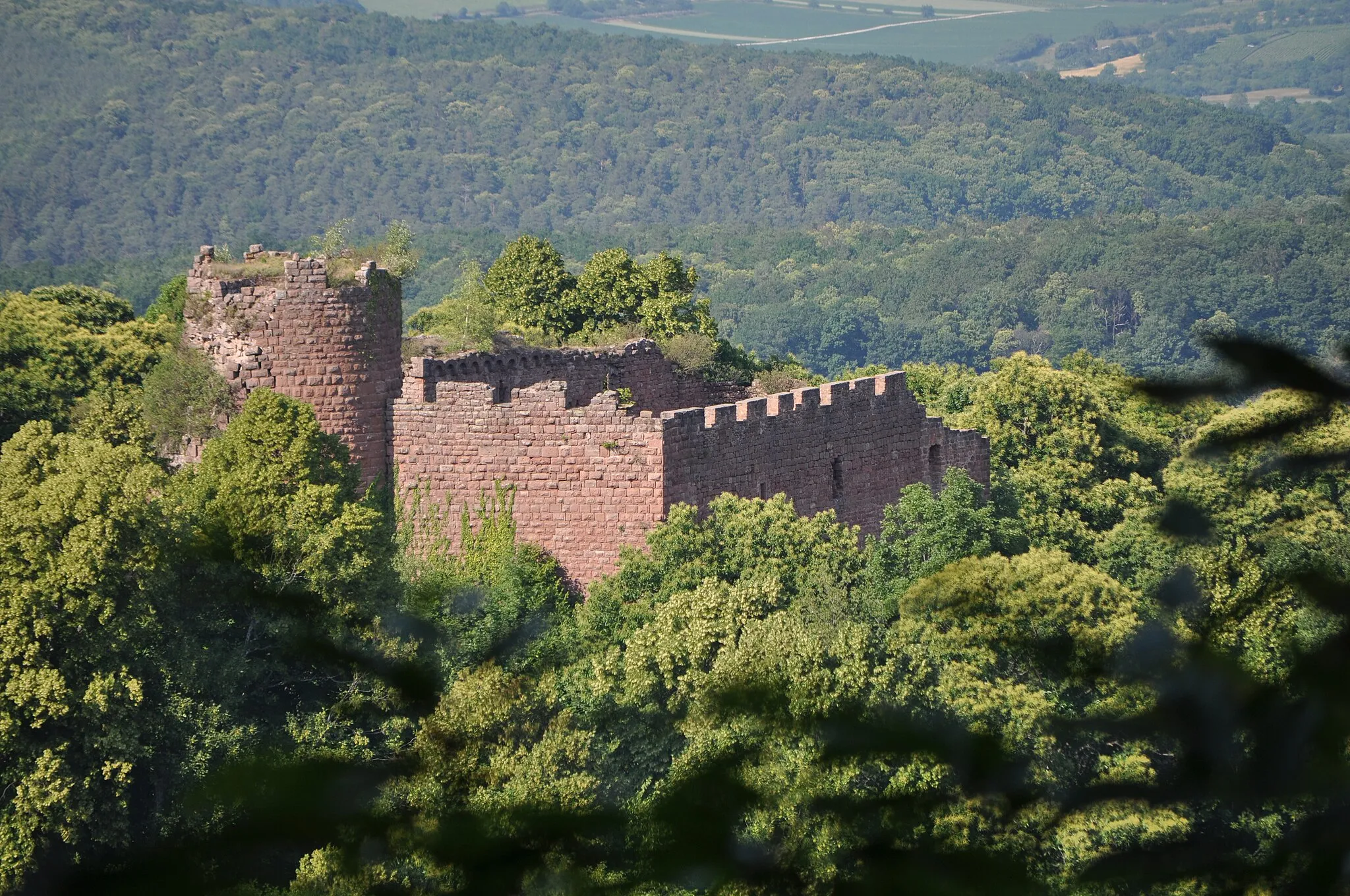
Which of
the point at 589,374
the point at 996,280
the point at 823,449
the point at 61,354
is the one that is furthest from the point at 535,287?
the point at 996,280

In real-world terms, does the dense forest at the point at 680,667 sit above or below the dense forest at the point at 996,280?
above

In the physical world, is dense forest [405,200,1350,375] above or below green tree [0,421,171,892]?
below

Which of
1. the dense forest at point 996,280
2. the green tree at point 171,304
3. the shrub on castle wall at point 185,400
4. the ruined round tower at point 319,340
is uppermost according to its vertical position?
the ruined round tower at point 319,340

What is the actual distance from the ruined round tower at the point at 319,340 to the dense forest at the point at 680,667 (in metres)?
0.51

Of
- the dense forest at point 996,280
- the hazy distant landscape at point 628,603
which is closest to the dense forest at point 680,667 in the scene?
the hazy distant landscape at point 628,603

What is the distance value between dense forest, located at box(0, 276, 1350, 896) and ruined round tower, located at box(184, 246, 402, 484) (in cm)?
51

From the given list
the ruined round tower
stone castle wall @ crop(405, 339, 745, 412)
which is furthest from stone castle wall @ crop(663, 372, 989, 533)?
the ruined round tower

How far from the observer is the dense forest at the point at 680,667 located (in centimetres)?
577

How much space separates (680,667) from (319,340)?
5103 mm

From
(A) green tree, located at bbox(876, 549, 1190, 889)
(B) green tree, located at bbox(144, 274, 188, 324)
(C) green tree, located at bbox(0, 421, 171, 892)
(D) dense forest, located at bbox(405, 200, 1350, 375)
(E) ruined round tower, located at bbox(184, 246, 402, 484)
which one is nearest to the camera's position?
(A) green tree, located at bbox(876, 549, 1190, 889)

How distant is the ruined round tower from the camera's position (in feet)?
83.0

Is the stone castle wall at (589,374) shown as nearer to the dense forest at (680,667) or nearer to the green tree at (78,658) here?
the dense forest at (680,667)

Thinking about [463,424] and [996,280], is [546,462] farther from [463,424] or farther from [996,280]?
[996,280]

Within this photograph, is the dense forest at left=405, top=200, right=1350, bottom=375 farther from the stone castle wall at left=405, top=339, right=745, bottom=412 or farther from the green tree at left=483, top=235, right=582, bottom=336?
the stone castle wall at left=405, top=339, right=745, bottom=412
